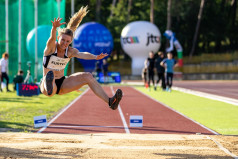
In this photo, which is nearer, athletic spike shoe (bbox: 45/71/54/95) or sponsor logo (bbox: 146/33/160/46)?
athletic spike shoe (bbox: 45/71/54/95)

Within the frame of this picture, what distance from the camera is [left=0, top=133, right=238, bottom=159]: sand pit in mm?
6758

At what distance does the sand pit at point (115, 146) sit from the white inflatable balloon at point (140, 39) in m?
34.0

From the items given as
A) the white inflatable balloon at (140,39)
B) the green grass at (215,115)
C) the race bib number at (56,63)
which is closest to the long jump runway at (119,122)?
the green grass at (215,115)

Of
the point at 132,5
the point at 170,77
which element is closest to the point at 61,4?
the point at 170,77

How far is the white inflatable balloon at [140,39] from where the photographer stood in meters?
42.0

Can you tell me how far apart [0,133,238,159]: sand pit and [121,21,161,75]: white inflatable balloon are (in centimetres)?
3396

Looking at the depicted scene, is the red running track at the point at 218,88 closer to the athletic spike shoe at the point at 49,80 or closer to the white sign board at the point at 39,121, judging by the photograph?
the white sign board at the point at 39,121

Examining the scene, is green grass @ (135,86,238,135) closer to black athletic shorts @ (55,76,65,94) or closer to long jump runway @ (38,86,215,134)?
long jump runway @ (38,86,215,134)

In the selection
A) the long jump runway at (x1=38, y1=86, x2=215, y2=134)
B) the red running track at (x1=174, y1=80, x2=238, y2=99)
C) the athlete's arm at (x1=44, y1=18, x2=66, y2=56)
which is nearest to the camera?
the athlete's arm at (x1=44, y1=18, x2=66, y2=56)

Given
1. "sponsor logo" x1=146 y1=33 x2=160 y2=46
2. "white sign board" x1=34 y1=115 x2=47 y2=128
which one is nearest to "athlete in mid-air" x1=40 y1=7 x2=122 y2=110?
"white sign board" x1=34 y1=115 x2=47 y2=128

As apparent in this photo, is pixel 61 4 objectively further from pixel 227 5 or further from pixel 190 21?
pixel 227 5

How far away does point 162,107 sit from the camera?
15523 mm

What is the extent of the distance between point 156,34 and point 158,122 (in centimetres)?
3154

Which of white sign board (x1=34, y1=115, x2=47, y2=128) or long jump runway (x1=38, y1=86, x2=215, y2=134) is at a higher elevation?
white sign board (x1=34, y1=115, x2=47, y2=128)
